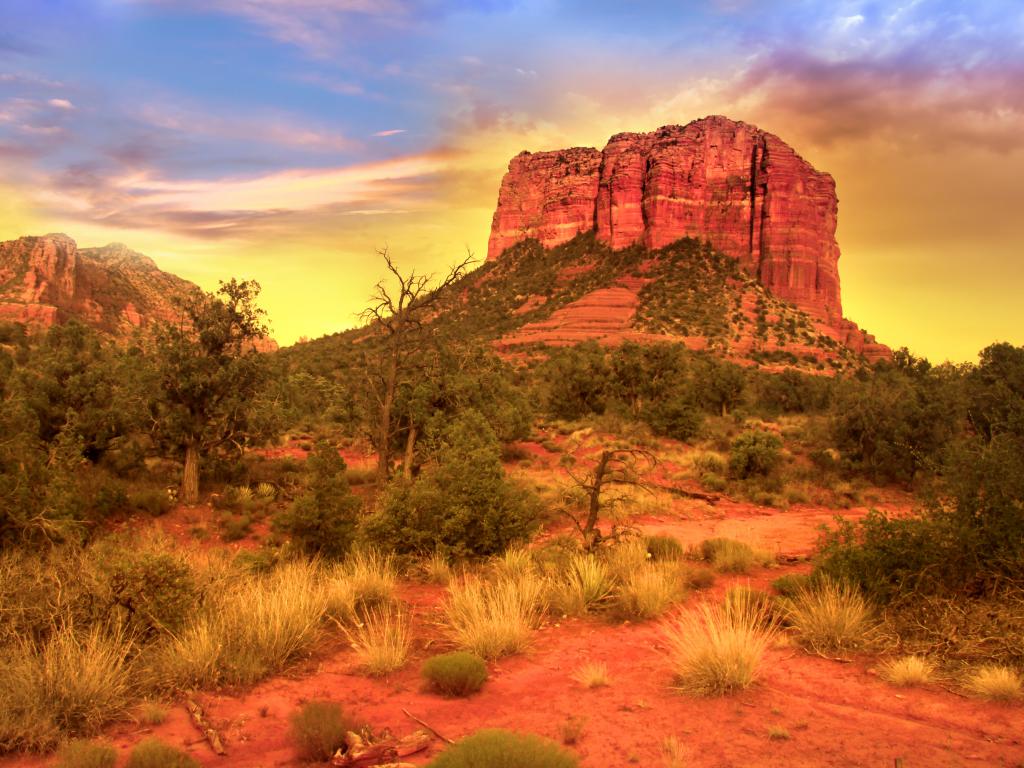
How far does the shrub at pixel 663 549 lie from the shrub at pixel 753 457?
1176 centimetres

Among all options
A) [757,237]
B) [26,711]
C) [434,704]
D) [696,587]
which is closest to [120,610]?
[26,711]

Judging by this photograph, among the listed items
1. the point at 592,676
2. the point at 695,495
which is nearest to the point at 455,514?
the point at 592,676

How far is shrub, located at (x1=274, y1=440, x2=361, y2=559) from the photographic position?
463 inches

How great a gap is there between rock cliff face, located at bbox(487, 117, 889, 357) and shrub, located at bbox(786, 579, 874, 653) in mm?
92141

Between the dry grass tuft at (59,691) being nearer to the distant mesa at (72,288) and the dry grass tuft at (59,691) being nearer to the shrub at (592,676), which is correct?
the shrub at (592,676)

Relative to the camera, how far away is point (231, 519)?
54.4 feet

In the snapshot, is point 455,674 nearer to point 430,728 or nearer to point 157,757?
point 430,728

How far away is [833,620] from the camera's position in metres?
6.68

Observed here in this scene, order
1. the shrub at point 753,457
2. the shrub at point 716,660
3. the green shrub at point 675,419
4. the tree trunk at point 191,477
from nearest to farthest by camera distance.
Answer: the shrub at point 716,660
the tree trunk at point 191,477
the shrub at point 753,457
the green shrub at point 675,419

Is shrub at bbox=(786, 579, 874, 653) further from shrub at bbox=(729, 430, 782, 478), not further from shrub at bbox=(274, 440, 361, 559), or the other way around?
shrub at bbox=(729, 430, 782, 478)

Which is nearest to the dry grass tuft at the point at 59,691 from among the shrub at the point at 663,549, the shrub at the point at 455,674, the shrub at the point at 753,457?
the shrub at the point at 455,674

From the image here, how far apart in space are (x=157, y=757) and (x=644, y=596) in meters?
5.46

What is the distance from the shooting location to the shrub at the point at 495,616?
6.54 m

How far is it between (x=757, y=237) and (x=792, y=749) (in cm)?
10378
